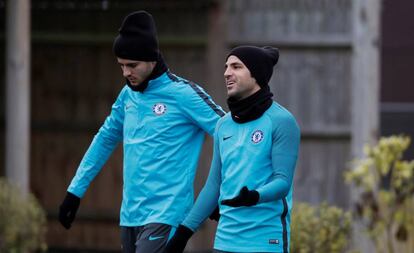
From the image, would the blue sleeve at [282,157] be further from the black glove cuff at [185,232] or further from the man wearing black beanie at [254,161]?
the black glove cuff at [185,232]

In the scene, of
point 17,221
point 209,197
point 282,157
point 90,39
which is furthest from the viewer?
point 90,39

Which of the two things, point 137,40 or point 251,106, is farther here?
point 137,40

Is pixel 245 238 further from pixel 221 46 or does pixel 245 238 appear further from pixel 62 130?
pixel 62 130

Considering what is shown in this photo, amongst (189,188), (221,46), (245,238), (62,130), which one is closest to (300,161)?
(221,46)

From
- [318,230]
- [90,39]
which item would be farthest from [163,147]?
[90,39]

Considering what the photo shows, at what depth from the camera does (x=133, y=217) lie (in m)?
6.49

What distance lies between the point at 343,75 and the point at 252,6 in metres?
1.17

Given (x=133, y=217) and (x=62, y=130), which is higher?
(x=133, y=217)

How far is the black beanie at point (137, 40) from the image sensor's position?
6457 millimetres

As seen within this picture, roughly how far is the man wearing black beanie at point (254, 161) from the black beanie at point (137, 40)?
776 mm

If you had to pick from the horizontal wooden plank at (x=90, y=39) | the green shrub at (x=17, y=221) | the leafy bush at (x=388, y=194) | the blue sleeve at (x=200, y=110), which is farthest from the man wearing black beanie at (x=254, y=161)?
the horizontal wooden plank at (x=90, y=39)

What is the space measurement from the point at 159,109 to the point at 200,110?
22 centimetres

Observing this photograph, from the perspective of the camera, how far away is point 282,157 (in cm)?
557

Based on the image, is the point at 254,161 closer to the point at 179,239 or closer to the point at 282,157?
the point at 282,157
